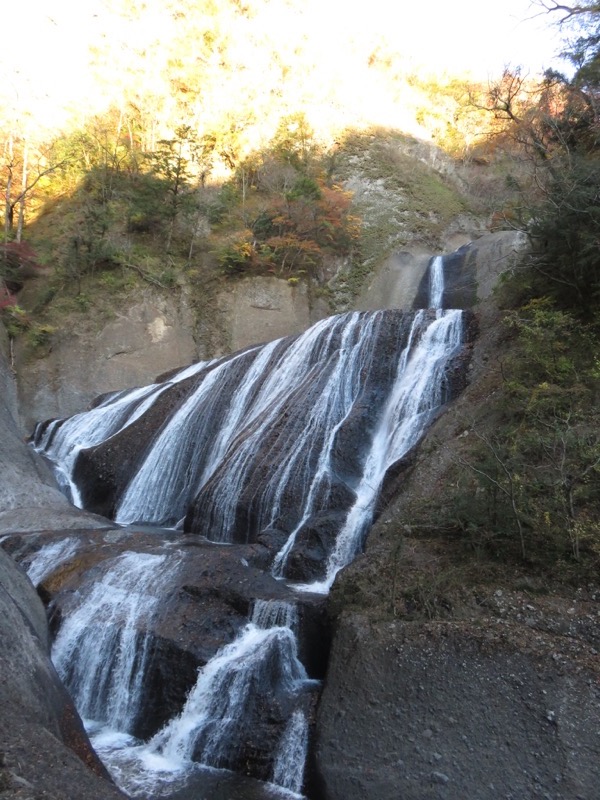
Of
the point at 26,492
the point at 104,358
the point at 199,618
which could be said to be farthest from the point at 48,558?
the point at 104,358

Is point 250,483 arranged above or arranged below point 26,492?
above

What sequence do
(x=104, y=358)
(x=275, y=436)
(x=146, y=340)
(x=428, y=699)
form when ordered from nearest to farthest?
(x=428, y=699) → (x=275, y=436) → (x=104, y=358) → (x=146, y=340)

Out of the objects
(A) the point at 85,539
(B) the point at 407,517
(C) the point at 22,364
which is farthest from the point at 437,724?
(C) the point at 22,364

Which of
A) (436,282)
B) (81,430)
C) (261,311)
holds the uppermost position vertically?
(436,282)

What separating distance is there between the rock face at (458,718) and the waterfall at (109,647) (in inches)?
108

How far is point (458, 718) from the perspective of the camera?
A: 505cm

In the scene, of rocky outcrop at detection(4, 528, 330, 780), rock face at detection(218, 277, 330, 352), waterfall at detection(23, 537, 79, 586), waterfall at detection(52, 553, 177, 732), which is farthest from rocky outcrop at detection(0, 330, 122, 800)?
rock face at detection(218, 277, 330, 352)

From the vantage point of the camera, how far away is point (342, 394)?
494 inches

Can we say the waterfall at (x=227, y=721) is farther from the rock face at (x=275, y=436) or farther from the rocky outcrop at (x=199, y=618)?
the rock face at (x=275, y=436)

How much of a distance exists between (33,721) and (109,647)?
287 centimetres

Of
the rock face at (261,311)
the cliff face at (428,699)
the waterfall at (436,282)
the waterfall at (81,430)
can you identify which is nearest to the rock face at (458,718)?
the cliff face at (428,699)

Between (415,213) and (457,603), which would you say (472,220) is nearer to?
(415,213)

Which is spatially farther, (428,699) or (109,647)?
(109,647)

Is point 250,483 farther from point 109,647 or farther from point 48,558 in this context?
point 109,647
